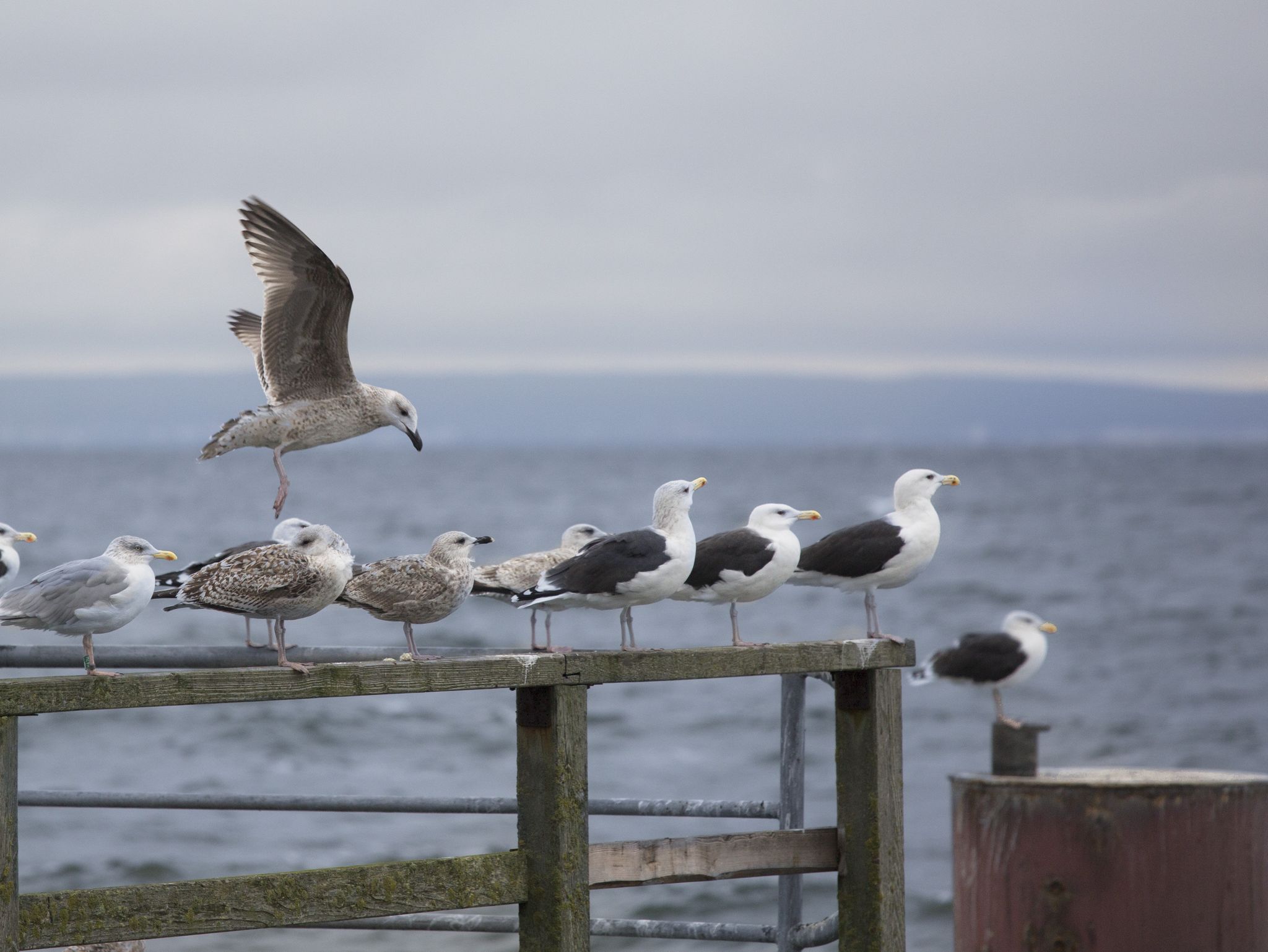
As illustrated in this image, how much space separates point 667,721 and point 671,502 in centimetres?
1949

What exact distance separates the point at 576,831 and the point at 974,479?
350ft

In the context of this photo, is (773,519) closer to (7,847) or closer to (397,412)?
(397,412)

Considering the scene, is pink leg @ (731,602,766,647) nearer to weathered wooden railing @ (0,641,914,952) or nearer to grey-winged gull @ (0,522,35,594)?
weathered wooden railing @ (0,641,914,952)

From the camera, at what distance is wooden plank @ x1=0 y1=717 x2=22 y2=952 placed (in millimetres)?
4141

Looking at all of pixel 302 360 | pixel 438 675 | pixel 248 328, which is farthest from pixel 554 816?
pixel 248 328

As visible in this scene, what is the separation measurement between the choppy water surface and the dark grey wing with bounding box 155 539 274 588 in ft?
23.4

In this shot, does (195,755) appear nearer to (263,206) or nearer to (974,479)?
(263,206)

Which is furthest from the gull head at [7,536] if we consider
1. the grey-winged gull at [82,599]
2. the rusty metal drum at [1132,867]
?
the rusty metal drum at [1132,867]

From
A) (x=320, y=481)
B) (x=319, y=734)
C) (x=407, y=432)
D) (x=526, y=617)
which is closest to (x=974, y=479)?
(x=320, y=481)

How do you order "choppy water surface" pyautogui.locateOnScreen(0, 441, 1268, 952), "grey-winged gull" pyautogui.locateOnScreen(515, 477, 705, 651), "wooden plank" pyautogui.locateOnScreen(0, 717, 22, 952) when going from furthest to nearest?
1. "choppy water surface" pyautogui.locateOnScreen(0, 441, 1268, 952)
2. "grey-winged gull" pyautogui.locateOnScreen(515, 477, 705, 651)
3. "wooden plank" pyautogui.locateOnScreen(0, 717, 22, 952)

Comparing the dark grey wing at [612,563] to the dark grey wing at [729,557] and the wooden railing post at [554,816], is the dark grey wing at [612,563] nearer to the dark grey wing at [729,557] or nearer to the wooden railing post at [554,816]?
the dark grey wing at [729,557]

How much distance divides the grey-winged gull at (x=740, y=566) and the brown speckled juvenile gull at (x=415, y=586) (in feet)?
2.92

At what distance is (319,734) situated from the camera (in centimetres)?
2378

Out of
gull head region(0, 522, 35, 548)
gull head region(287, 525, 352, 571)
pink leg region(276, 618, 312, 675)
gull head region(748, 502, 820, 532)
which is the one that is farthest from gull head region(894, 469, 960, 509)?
A: gull head region(0, 522, 35, 548)
